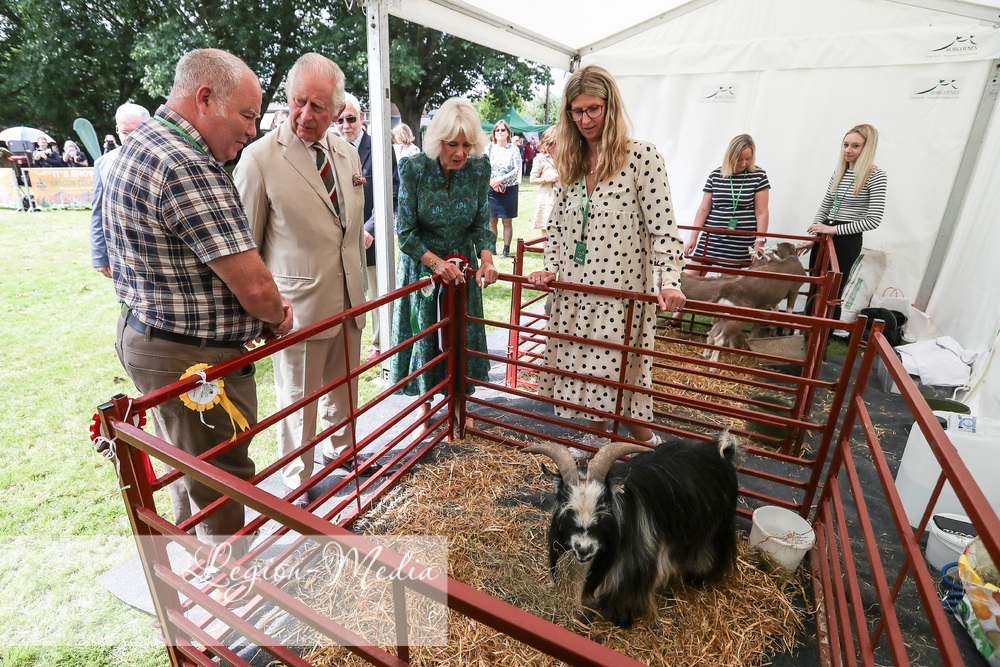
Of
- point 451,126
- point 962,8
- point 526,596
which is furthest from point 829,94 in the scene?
point 526,596

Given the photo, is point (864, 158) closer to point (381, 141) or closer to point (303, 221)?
point (381, 141)

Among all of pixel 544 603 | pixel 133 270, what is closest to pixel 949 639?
pixel 544 603

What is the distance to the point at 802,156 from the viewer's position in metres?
5.88

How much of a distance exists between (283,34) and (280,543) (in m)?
16.8

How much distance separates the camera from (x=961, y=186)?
5137 millimetres

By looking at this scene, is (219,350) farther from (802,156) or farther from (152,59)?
(152,59)

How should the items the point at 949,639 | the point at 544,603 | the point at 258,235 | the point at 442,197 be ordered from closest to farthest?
the point at 949,639, the point at 544,603, the point at 258,235, the point at 442,197

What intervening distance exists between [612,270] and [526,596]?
156cm

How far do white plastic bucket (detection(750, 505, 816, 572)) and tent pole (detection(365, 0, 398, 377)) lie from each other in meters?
2.86

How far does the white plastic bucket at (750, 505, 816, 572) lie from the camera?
2.31 metres

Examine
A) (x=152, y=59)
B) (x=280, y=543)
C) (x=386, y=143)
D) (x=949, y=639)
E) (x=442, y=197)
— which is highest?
(x=152, y=59)

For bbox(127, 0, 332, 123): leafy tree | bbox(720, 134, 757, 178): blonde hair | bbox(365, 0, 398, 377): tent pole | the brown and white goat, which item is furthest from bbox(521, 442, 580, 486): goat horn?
bbox(127, 0, 332, 123): leafy tree

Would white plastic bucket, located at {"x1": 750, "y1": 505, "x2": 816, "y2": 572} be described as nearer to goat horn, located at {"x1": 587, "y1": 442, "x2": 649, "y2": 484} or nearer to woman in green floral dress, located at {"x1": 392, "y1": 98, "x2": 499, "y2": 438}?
goat horn, located at {"x1": 587, "y1": 442, "x2": 649, "y2": 484}

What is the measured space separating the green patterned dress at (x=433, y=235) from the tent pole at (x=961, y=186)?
517 cm
